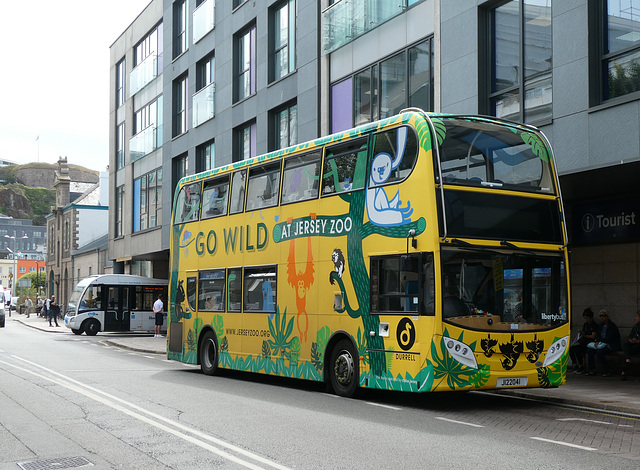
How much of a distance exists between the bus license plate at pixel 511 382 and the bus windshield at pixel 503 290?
2.32 feet

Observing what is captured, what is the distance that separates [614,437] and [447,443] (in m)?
2.16

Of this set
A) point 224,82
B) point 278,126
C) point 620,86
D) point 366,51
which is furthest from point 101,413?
point 224,82

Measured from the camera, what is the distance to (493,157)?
1196cm

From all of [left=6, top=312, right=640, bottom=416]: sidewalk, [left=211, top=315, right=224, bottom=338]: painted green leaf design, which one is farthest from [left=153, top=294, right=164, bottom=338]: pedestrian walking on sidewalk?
[left=6, top=312, right=640, bottom=416]: sidewalk

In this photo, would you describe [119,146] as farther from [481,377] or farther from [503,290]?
[481,377]

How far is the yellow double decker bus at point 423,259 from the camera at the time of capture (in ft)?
37.1

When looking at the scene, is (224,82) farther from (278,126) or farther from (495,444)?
(495,444)

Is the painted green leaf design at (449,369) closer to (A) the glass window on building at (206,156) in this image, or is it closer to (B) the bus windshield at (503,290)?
(B) the bus windshield at (503,290)

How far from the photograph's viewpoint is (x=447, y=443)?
8.62 m

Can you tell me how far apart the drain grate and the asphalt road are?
29 mm

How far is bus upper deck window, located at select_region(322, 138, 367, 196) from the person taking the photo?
12.9 meters

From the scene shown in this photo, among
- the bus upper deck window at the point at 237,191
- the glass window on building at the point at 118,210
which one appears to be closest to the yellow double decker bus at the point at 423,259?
the bus upper deck window at the point at 237,191

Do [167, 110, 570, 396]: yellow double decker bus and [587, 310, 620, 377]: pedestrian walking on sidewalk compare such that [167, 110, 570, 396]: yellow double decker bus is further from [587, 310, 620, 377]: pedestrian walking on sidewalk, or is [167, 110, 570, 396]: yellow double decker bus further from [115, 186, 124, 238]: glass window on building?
[115, 186, 124, 238]: glass window on building

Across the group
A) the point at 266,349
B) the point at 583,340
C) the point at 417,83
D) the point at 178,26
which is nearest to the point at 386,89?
the point at 417,83
